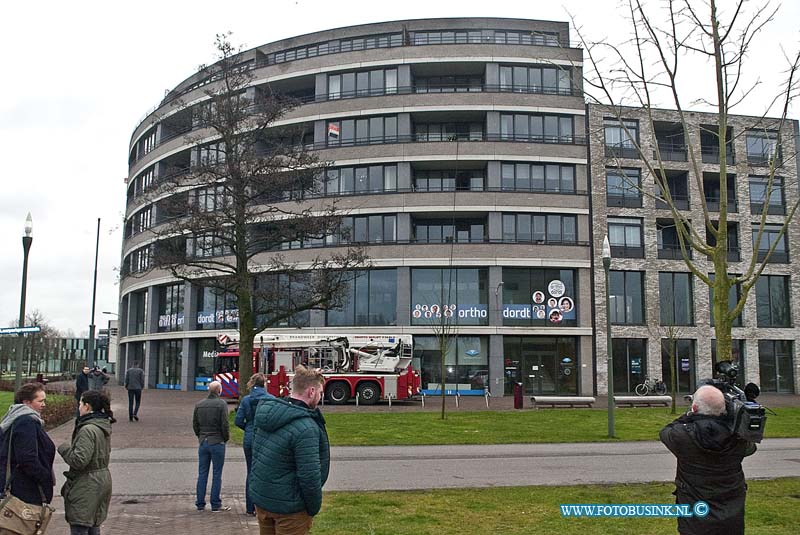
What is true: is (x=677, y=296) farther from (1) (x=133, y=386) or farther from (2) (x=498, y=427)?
(1) (x=133, y=386)

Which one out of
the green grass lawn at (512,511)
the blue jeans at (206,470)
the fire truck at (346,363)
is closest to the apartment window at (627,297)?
the fire truck at (346,363)

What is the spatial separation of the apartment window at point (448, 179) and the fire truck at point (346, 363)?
1291cm

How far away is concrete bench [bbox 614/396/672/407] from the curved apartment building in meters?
9.43

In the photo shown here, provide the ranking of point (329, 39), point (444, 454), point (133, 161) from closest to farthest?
point (444, 454), point (329, 39), point (133, 161)

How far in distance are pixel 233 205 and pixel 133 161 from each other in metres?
37.1

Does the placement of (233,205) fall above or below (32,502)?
above

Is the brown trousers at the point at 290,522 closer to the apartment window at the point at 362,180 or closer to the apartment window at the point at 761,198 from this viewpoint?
the apartment window at the point at 362,180

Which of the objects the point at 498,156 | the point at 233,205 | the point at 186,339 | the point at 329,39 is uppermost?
the point at 329,39

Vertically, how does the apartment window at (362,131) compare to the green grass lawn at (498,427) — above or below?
above

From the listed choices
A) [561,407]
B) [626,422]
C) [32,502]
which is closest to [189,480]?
[32,502]

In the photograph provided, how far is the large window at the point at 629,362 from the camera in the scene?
4078 centimetres

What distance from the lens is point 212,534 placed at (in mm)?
8328

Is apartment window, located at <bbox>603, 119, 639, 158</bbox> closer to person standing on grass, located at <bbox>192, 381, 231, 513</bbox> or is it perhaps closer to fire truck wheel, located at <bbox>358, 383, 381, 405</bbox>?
fire truck wheel, located at <bbox>358, 383, 381, 405</bbox>

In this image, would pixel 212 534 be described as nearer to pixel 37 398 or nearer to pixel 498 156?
pixel 37 398
